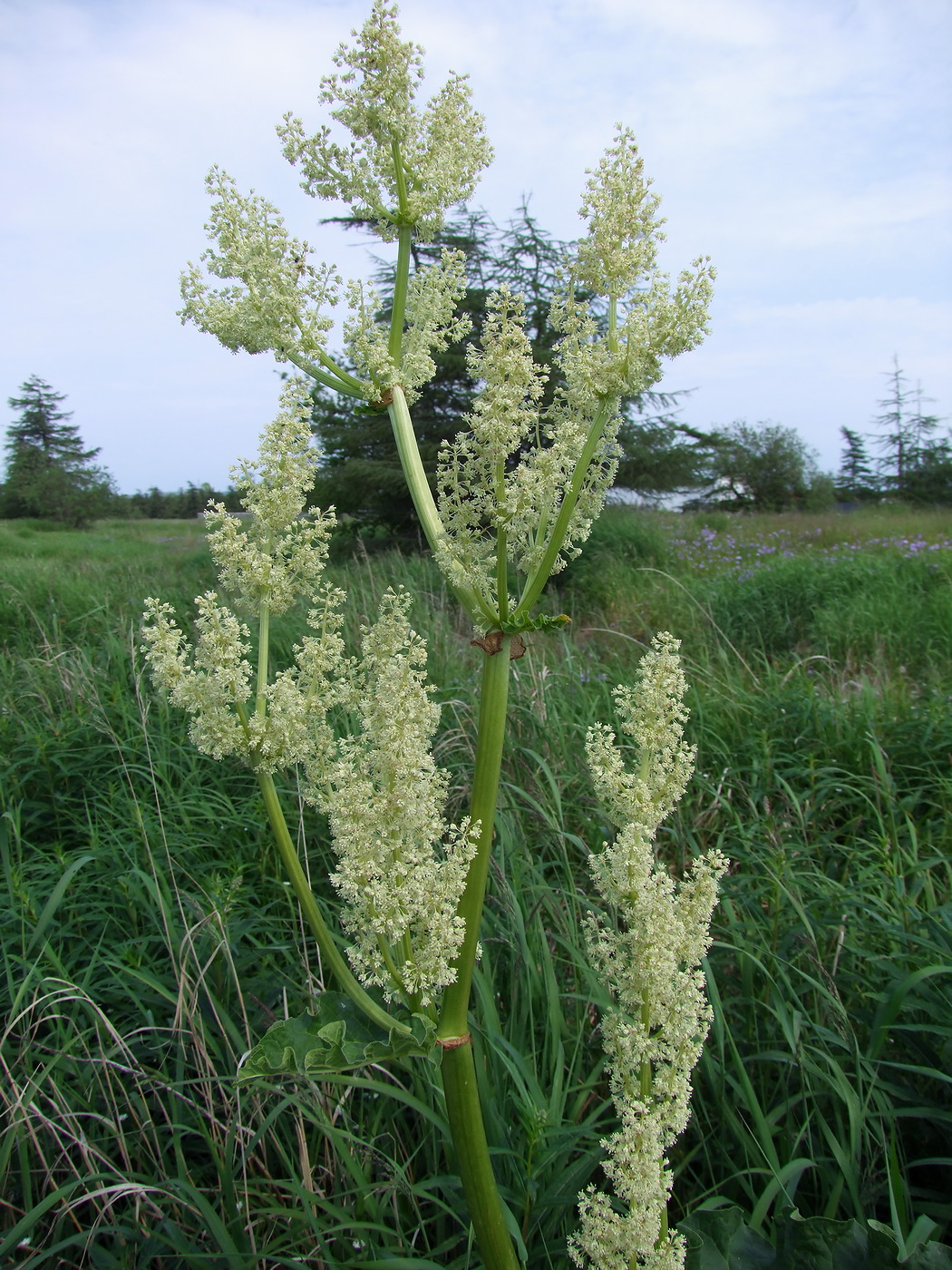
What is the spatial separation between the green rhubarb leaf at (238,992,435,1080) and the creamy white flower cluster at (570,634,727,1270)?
35 centimetres

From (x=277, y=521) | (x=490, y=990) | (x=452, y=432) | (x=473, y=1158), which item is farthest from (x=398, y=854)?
(x=452, y=432)

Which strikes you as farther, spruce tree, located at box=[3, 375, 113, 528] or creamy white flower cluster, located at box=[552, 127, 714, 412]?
spruce tree, located at box=[3, 375, 113, 528]

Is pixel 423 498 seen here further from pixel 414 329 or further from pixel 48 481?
pixel 48 481

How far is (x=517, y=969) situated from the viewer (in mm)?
2684

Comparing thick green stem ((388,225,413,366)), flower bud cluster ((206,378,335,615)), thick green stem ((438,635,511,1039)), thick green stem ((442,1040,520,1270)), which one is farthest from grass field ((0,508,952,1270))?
thick green stem ((388,225,413,366))

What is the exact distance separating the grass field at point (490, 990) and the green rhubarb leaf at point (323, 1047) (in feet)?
2.29

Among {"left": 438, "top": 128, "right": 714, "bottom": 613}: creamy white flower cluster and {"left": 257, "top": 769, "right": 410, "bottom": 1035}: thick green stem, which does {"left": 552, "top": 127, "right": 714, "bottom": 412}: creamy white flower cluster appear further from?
→ {"left": 257, "top": 769, "right": 410, "bottom": 1035}: thick green stem

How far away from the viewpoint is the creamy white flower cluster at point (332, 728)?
136 cm

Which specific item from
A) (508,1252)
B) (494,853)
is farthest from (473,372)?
(494,853)

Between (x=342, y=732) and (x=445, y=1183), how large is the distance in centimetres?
268

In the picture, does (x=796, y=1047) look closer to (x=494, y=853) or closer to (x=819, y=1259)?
(x=819, y=1259)

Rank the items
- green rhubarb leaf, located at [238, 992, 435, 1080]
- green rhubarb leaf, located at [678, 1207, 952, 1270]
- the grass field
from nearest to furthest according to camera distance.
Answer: green rhubarb leaf, located at [238, 992, 435, 1080] < green rhubarb leaf, located at [678, 1207, 952, 1270] < the grass field

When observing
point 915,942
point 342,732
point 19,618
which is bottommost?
point 915,942

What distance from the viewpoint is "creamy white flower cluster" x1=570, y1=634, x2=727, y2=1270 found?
4.35 ft
